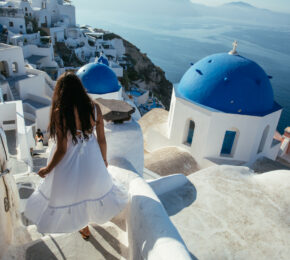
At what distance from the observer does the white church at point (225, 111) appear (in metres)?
8.02

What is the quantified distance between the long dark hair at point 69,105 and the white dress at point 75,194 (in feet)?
0.45

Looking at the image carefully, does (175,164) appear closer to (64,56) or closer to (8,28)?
(64,56)

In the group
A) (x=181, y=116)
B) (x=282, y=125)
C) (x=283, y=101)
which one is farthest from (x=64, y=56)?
(x=283, y=101)

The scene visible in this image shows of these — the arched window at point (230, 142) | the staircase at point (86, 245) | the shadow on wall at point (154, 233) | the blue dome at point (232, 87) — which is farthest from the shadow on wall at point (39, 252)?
the arched window at point (230, 142)

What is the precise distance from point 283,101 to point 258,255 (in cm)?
4316

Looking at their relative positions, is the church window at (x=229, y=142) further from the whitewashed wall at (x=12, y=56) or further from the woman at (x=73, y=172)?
the whitewashed wall at (x=12, y=56)

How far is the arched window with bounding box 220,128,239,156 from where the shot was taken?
27.9 feet

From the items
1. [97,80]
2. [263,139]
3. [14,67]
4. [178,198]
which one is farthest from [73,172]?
[14,67]

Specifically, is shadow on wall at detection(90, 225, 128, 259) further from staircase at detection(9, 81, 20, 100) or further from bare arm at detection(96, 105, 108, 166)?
staircase at detection(9, 81, 20, 100)

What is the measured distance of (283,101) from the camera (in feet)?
136

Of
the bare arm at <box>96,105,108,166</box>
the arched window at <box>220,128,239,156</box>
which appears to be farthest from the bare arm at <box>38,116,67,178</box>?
the arched window at <box>220,128,239,156</box>

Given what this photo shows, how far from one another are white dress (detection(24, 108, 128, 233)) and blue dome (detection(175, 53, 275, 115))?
20.3 feet

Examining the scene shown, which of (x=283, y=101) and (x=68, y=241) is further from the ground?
(x=68, y=241)

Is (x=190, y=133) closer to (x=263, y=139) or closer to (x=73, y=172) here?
(x=263, y=139)
